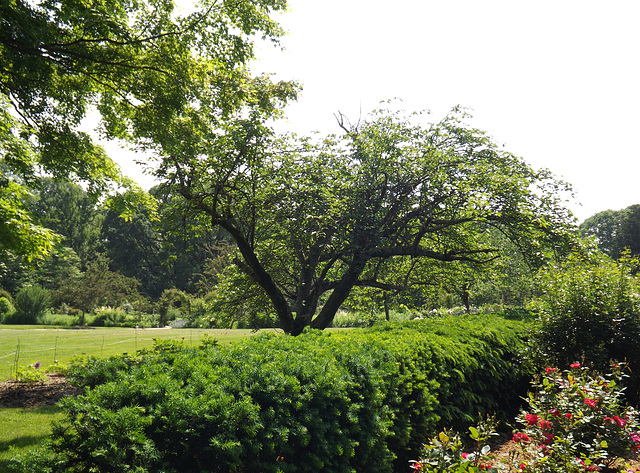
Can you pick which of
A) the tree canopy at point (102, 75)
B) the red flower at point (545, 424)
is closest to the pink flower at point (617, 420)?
the red flower at point (545, 424)

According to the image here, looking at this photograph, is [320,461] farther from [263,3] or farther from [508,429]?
[263,3]

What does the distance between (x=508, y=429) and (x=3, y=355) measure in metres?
13.2

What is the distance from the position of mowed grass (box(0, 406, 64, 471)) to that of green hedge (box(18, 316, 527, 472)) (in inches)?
86.1

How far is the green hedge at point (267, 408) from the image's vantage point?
2061 millimetres

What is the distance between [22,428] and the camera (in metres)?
5.41

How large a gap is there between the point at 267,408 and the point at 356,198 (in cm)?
680

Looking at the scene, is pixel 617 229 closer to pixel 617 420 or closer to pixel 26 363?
pixel 617 420

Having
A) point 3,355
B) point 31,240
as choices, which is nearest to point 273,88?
point 31,240

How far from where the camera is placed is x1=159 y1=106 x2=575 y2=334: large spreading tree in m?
8.11

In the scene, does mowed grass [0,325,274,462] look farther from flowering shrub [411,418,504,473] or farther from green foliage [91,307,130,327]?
green foliage [91,307,130,327]

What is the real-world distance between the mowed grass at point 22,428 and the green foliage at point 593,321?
7184 millimetres

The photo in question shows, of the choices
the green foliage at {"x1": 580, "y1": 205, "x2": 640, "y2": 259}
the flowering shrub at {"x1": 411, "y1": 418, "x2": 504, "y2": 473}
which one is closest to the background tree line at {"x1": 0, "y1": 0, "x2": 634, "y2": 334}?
the flowering shrub at {"x1": 411, "y1": 418, "x2": 504, "y2": 473}

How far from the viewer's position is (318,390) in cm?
308

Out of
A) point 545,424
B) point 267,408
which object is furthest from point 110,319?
point 545,424
